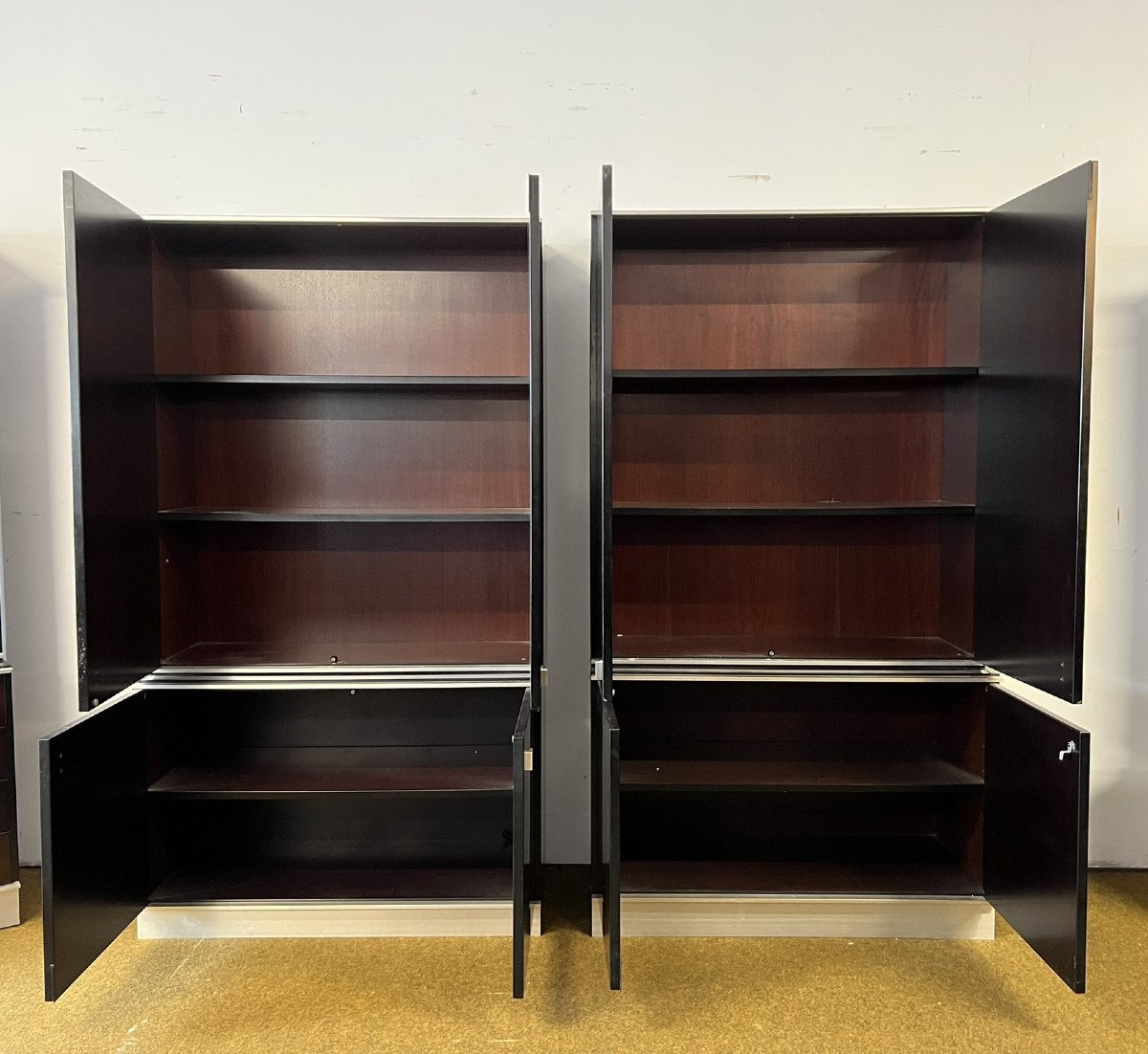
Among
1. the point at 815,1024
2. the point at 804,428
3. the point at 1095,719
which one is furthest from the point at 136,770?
the point at 1095,719

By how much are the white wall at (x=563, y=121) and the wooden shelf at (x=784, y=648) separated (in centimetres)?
45

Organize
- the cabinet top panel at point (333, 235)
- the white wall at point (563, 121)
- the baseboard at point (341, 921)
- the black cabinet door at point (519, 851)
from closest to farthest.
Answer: the black cabinet door at point (519, 851) → the cabinet top panel at point (333, 235) → the baseboard at point (341, 921) → the white wall at point (563, 121)

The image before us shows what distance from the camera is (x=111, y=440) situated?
1905 mm

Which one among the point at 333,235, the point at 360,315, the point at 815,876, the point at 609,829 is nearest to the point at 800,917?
the point at 815,876

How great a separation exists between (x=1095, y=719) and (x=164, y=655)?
2883mm

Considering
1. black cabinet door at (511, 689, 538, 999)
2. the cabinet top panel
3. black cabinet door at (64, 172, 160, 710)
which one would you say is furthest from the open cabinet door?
black cabinet door at (64, 172, 160, 710)

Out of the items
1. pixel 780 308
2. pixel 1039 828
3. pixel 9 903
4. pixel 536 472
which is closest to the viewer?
pixel 1039 828

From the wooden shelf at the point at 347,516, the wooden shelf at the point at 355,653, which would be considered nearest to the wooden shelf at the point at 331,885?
the wooden shelf at the point at 355,653

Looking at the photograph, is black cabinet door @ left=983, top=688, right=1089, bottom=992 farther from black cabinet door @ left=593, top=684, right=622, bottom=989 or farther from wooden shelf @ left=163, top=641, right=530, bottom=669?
wooden shelf @ left=163, top=641, right=530, bottom=669

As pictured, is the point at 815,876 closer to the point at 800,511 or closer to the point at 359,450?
the point at 800,511

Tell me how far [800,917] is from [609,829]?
889 mm

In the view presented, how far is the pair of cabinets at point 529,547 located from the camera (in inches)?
85.5

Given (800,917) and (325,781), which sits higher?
(325,781)

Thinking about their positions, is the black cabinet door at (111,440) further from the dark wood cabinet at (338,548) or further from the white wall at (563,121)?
the white wall at (563,121)
